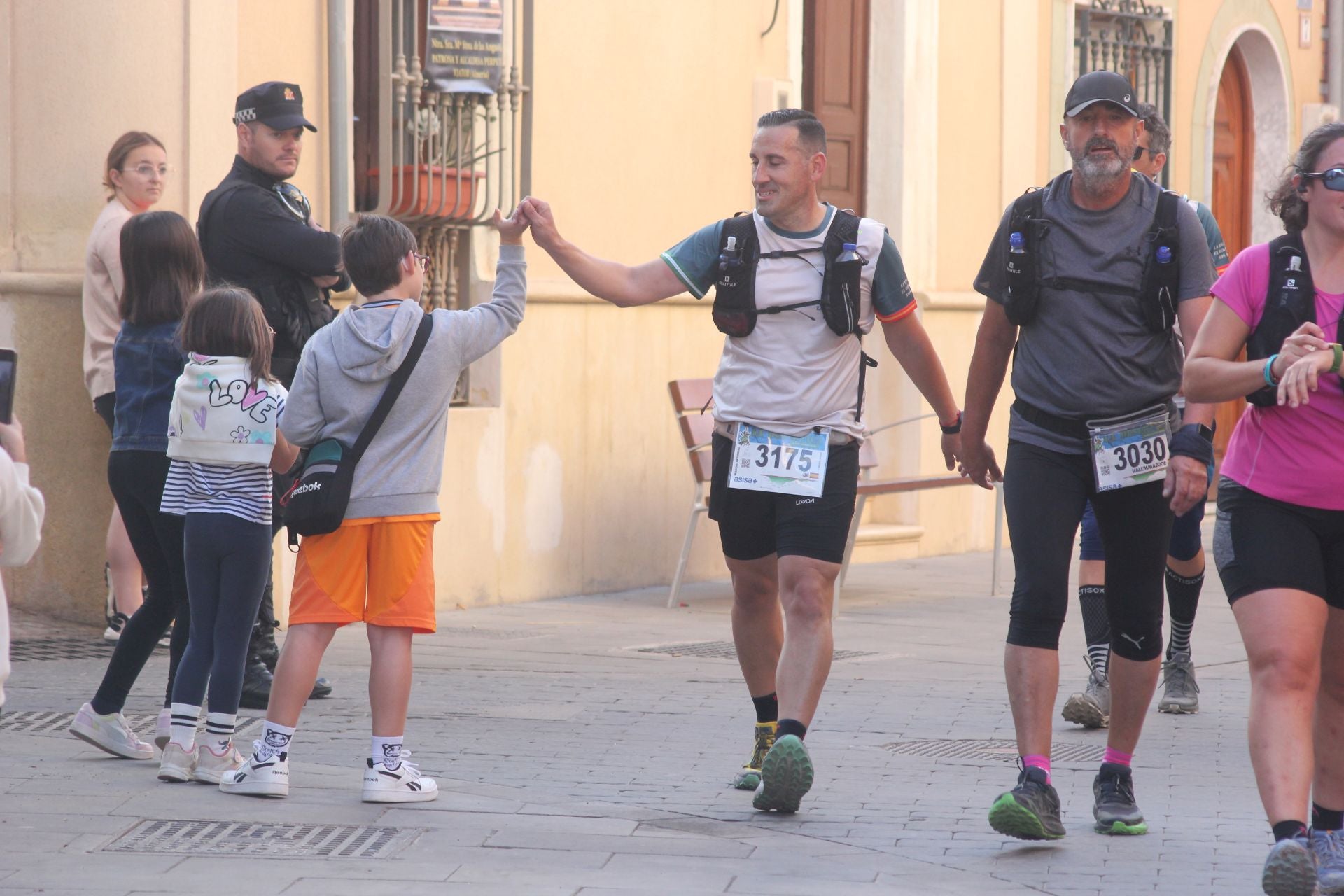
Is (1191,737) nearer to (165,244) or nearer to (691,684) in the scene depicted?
(691,684)

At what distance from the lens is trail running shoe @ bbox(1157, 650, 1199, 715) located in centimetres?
775

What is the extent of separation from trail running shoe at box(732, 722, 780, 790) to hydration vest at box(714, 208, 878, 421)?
36.4 inches

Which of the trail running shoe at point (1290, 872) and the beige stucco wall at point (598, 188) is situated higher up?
the beige stucco wall at point (598, 188)

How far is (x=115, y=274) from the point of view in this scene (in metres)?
8.48

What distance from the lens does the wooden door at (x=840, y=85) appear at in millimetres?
13398

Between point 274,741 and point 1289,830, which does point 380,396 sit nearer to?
point 274,741

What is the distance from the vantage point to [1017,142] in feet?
48.0

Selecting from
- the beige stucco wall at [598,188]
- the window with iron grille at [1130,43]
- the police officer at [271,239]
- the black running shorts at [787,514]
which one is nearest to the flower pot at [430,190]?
the beige stucco wall at [598,188]

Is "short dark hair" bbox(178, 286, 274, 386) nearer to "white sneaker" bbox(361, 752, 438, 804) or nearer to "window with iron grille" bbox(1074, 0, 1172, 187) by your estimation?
"white sneaker" bbox(361, 752, 438, 804)

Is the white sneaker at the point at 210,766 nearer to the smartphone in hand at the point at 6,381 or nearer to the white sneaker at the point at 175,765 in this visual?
the white sneaker at the point at 175,765

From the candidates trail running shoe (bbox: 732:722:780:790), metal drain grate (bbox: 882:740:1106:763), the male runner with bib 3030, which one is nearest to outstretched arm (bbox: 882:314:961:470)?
the male runner with bib 3030

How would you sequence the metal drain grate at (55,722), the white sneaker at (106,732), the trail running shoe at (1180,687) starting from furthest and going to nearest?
the trail running shoe at (1180,687) → the metal drain grate at (55,722) → the white sneaker at (106,732)

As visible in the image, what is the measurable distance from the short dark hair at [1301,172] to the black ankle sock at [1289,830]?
1.30 metres

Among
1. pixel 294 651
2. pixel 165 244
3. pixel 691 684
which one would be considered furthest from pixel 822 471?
pixel 691 684
